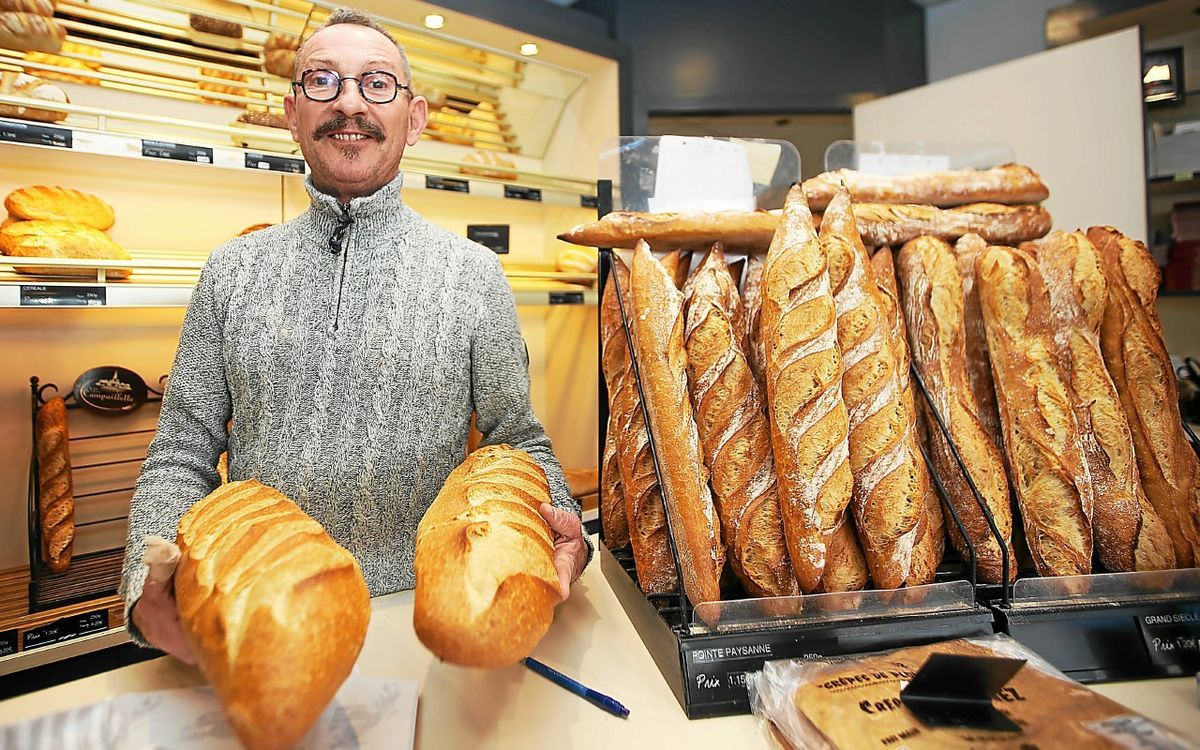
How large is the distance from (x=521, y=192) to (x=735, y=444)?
2.00 meters

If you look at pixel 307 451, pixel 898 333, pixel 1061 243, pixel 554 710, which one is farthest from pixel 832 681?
pixel 307 451

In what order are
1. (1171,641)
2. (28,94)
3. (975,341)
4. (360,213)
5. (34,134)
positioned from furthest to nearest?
(28,94)
(34,134)
(360,213)
(975,341)
(1171,641)

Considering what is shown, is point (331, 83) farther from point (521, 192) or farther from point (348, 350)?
point (521, 192)

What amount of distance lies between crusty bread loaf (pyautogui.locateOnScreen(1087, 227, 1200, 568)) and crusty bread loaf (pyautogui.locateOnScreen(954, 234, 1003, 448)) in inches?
6.2

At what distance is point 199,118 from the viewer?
228 centimetres

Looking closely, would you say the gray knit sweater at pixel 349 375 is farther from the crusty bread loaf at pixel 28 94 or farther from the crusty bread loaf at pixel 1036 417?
the crusty bread loaf at pixel 28 94

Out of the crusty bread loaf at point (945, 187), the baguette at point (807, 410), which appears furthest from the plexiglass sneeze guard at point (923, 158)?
the baguette at point (807, 410)

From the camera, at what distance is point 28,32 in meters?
1.79

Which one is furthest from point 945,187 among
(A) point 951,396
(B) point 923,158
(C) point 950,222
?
(A) point 951,396

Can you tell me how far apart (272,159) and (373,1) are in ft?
2.42

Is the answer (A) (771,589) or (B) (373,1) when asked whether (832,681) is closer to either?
(A) (771,589)

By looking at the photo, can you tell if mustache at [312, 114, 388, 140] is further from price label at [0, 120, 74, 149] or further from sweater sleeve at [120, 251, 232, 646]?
price label at [0, 120, 74, 149]

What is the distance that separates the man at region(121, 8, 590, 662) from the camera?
1137 millimetres

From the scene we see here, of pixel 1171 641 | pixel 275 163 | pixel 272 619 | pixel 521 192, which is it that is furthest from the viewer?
pixel 521 192
